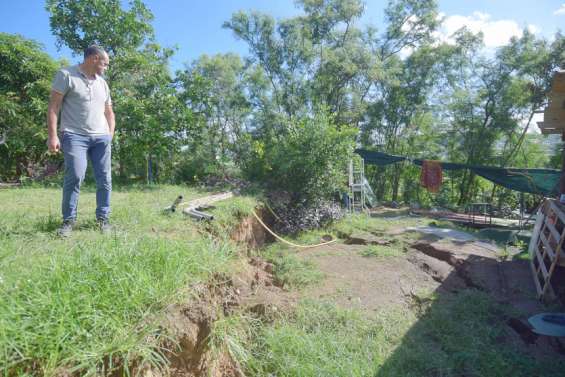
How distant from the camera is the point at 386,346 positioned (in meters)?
2.40

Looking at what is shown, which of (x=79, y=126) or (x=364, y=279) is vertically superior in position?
(x=79, y=126)

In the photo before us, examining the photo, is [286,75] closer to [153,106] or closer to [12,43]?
[153,106]

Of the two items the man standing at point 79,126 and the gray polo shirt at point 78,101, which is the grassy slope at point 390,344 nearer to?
the man standing at point 79,126

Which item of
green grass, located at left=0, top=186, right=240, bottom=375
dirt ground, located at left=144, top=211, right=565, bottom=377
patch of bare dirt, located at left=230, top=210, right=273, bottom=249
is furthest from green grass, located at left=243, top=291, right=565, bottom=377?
patch of bare dirt, located at left=230, top=210, right=273, bottom=249

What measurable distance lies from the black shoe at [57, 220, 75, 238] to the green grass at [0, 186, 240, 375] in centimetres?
5

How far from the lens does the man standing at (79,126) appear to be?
2318 mm

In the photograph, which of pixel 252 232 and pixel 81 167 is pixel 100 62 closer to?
pixel 81 167

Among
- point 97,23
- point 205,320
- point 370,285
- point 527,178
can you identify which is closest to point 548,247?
point 370,285

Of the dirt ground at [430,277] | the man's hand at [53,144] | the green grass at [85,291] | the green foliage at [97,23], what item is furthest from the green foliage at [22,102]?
the dirt ground at [430,277]

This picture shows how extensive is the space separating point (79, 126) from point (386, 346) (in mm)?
2860

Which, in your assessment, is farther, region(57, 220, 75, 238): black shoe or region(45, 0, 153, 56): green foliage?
region(45, 0, 153, 56): green foliage

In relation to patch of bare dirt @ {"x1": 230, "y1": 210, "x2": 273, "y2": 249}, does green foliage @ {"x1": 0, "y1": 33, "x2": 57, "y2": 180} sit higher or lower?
higher

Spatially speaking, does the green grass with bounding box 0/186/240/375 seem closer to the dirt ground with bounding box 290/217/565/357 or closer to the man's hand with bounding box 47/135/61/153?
the man's hand with bounding box 47/135/61/153

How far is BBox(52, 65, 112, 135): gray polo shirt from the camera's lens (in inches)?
91.2
